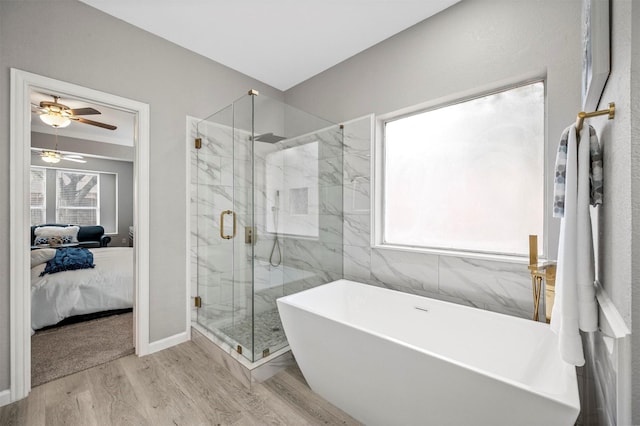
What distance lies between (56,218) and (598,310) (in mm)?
7890

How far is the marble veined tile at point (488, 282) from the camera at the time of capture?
178 centimetres

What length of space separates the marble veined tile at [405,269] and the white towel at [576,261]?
3.77 feet

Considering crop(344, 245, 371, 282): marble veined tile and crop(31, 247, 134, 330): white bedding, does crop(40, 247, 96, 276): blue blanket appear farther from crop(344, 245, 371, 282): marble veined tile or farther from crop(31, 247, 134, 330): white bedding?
crop(344, 245, 371, 282): marble veined tile

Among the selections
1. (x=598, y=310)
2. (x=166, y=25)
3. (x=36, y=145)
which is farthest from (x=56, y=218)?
(x=598, y=310)

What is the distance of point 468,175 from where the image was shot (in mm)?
2086

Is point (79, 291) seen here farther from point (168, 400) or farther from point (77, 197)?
point (77, 197)

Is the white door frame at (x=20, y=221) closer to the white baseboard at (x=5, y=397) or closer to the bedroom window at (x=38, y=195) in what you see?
the white baseboard at (x=5, y=397)

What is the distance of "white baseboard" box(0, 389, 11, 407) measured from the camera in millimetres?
1756

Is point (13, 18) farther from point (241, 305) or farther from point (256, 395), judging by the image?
point (256, 395)

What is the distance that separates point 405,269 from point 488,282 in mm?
611

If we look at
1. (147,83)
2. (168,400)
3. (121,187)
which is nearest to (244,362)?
(168,400)

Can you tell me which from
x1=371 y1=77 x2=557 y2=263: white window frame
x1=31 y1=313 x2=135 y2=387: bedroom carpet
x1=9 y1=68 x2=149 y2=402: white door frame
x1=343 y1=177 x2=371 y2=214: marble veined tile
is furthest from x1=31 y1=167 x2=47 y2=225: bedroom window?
x1=371 y1=77 x2=557 y2=263: white window frame

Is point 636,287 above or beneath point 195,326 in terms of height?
above

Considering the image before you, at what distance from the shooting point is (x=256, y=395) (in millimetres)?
1886
